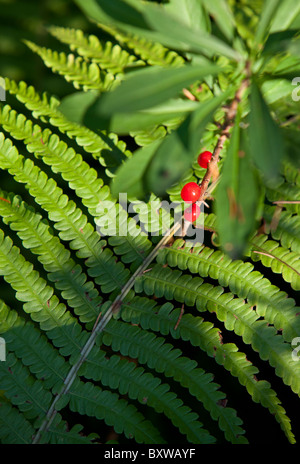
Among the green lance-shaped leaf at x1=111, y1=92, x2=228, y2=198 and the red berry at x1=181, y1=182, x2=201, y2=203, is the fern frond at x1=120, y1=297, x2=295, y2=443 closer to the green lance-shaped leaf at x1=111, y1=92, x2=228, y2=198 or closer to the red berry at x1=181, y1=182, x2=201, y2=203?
the red berry at x1=181, y1=182, x2=201, y2=203

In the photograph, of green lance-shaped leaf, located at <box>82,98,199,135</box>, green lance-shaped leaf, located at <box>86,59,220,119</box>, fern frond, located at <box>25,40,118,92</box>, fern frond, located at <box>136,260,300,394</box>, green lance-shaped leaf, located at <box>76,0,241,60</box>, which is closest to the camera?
green lance-shaped leaf, located at <box>86,59,220,119</box>

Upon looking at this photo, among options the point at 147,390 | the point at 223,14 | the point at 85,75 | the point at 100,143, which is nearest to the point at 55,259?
the point at 100,143

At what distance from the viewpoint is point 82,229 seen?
5.92 feet

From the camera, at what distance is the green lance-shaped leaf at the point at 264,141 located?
40.1 inches

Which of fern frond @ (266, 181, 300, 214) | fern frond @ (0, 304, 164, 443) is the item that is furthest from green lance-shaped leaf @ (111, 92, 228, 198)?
fern frond @ (0, 304, 164, 443)

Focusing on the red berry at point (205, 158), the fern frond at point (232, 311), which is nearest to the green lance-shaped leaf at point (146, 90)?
the red berry at point (205, 158)

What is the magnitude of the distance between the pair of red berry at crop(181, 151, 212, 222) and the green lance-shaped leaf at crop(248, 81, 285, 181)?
1.73 feet

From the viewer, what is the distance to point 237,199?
1.11 metres

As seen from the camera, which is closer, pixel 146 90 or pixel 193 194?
pixel 146 90

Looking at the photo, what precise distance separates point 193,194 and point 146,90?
25.5 inches

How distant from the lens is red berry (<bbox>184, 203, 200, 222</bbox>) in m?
1.72

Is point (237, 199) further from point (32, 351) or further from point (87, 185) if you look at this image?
point (32, 351)

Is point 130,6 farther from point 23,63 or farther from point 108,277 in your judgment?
point 23,63
